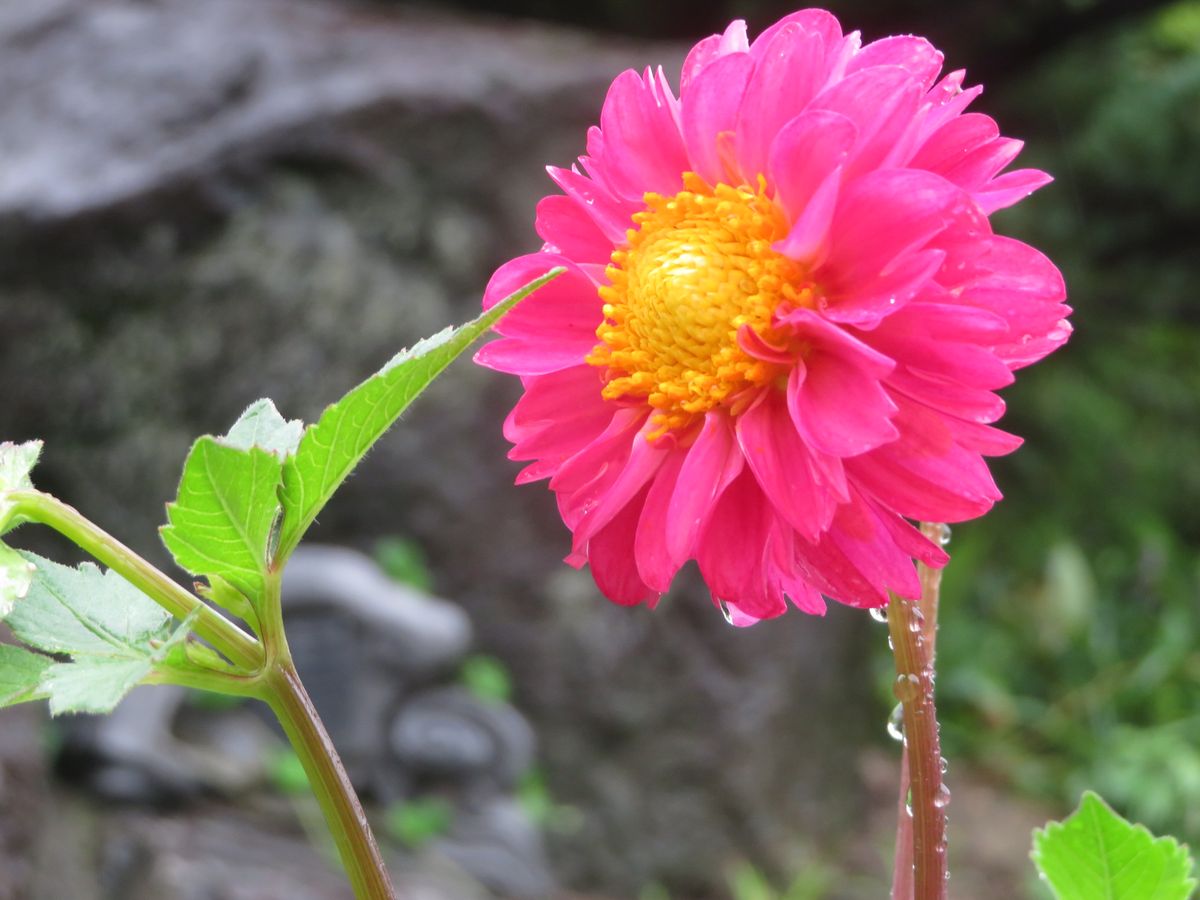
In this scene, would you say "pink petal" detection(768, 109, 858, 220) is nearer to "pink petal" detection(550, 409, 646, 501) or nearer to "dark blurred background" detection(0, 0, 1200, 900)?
"pink petal" detection(550, 409, 646, 501)

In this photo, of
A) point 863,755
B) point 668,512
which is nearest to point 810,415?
point 668,512

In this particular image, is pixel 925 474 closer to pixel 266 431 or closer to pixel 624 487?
pixel 624 487

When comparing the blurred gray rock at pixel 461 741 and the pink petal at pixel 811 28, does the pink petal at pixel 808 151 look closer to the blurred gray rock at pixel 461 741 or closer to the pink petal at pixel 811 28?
the pink petal at pixel 811 28

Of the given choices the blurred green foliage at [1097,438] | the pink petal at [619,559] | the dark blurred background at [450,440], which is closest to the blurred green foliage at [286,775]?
the dark blurred background at [450,440]

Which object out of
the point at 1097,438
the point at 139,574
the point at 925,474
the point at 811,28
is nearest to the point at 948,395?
the point at 925,474

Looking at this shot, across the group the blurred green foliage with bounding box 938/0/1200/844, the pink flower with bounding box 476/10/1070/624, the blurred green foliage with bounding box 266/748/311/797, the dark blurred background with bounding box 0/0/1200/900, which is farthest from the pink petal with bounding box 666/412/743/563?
the blurred green foliage with bounding box 938/0/1200/844

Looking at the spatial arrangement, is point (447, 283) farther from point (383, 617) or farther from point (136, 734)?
point (136, 734)
